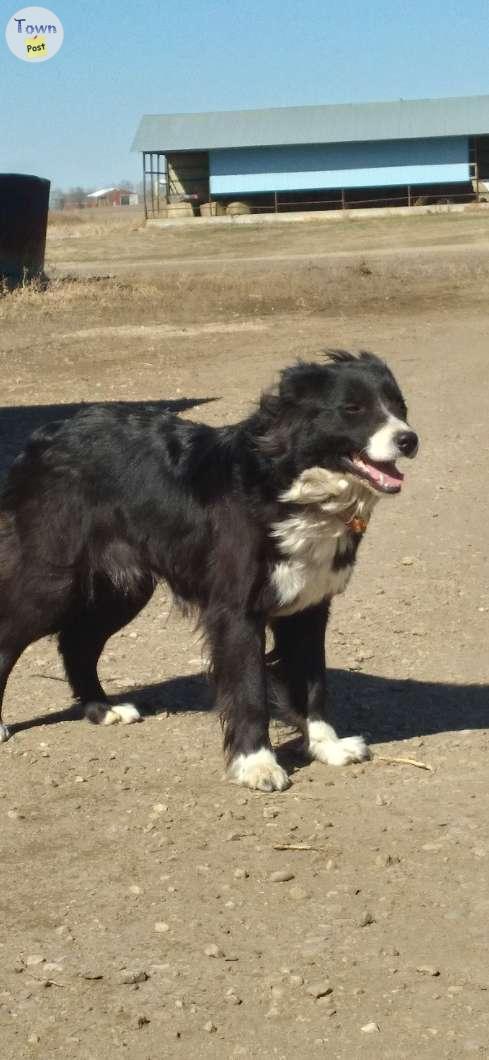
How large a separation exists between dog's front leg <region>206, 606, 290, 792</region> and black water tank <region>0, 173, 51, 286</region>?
64.4 ft

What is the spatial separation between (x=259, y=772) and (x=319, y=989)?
1.63m

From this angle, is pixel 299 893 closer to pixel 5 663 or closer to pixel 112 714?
pixel 112 714

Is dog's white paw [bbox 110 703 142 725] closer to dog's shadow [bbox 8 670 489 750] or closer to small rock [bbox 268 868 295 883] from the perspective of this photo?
dog's shadow [bbox 8 670 489 750]

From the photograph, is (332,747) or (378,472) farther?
(332,747)

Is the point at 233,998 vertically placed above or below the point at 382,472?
below

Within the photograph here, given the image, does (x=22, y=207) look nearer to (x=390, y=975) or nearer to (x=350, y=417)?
(x=350, y=417)

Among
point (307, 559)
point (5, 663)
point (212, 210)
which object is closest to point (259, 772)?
point (307, 559)

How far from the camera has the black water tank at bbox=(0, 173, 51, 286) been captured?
24.6 m

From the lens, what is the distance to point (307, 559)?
5641 millimetres

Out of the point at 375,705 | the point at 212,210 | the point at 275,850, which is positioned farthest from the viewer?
the point at 212,210

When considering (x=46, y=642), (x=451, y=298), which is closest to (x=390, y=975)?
(x=46, y=642)

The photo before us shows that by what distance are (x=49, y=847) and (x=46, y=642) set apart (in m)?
2.86

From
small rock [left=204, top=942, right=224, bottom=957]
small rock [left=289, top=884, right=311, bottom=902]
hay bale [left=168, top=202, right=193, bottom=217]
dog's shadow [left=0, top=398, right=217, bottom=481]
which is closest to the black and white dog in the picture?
small rock [left=289, top=884, right=311, bottom=902]

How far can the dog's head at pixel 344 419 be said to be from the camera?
5.41 m
